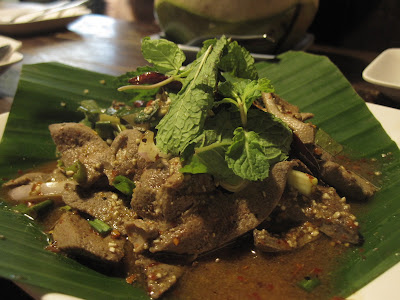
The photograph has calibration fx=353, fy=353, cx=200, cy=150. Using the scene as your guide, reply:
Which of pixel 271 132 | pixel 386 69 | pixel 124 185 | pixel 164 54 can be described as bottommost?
pixel 124 185

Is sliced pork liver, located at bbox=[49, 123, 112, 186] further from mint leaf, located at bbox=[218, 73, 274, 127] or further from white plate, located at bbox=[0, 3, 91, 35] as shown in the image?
white plate, located at bbox=[0, 3, 91, 35]

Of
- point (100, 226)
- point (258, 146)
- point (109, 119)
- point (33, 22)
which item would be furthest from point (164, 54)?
point (33, 22)

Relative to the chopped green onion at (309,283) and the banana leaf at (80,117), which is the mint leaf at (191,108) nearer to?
the banana leaf at (80,117)

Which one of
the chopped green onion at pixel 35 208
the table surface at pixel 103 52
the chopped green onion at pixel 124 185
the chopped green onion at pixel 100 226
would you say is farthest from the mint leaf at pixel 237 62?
the table surface at pixel 103 52

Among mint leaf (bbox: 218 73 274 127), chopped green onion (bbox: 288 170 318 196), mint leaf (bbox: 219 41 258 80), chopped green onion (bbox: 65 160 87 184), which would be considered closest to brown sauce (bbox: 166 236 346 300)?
chopped green onion (bbox: 288 170 318 196)

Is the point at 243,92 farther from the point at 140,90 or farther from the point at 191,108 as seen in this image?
the point at 140,90

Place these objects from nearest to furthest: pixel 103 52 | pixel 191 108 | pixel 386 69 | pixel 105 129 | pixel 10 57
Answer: pixel 191 108, pixel 105 129, pixel 386 69, pixel 10 57, pixel 103 52

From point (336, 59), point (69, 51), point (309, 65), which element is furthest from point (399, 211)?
point (69, 51)
